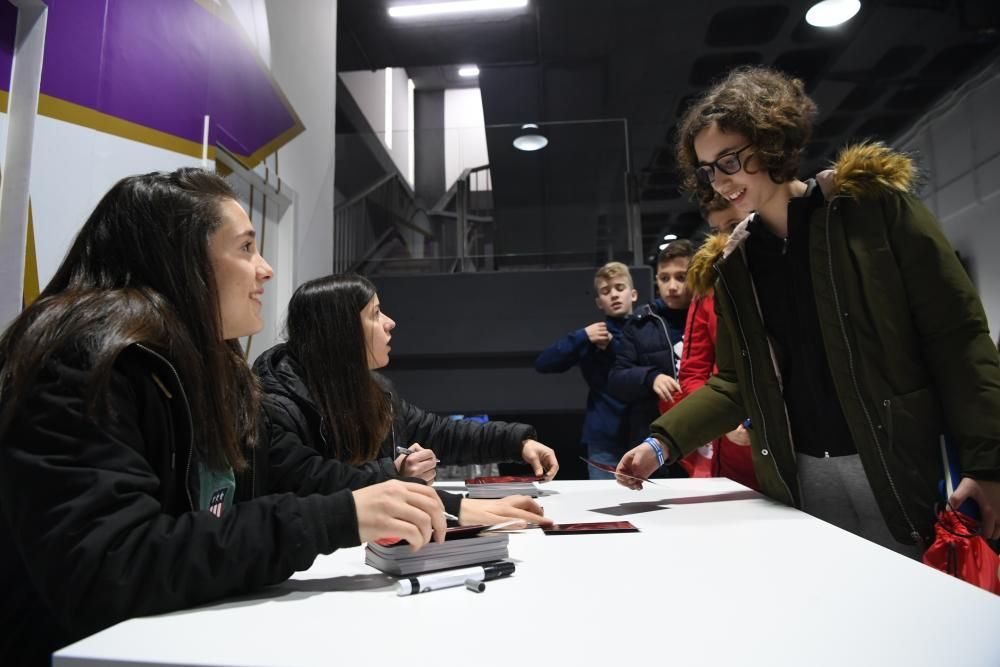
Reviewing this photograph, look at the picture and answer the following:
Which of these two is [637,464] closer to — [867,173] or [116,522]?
[867,173]

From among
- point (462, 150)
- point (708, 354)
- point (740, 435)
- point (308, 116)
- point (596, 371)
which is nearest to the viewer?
point (740, 435)

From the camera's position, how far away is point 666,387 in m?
2.80

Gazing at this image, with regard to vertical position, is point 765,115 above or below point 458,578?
above

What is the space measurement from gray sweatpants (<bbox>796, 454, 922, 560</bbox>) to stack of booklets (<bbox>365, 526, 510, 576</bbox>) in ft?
2.78

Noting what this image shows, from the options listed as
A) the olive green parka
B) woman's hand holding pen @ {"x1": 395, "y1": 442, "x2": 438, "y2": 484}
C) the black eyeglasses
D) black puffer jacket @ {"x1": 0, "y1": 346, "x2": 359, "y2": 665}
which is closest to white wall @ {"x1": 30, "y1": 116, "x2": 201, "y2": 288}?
woman's hand holding pen @ {"x1": 395, "y1": 442, "x2": 438, "y2": 484}

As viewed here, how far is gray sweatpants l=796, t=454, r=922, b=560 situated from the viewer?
4.35 feet

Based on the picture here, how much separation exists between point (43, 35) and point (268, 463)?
4.36ft

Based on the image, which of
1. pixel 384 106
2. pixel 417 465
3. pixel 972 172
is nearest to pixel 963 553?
pixel 417 465

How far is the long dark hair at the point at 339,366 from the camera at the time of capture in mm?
1689

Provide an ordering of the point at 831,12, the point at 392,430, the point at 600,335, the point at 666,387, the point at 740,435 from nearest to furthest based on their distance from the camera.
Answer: the point at 740,435
the point at 392,430
the point at 666,387
the point at 600,335
the point at 831,12

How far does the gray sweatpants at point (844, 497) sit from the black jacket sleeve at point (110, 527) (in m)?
1.14

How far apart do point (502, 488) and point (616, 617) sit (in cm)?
92

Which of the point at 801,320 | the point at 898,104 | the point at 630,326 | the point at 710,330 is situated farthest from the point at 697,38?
the point at 801,320

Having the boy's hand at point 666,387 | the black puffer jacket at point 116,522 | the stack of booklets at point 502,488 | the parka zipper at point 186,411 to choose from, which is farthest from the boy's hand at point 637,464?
the boy's hand at point 666,387
